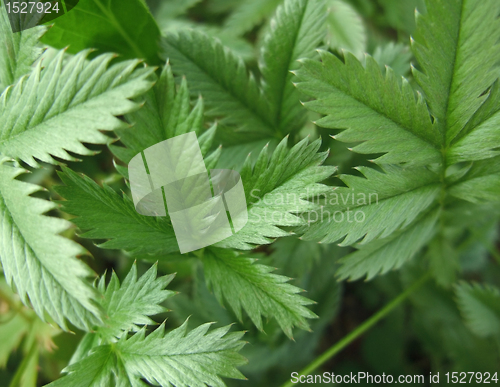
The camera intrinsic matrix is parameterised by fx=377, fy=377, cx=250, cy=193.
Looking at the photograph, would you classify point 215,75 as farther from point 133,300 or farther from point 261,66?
point 133,300

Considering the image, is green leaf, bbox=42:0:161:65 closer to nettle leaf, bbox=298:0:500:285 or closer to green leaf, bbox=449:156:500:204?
nettle leaf, bbox=298:0:500:285

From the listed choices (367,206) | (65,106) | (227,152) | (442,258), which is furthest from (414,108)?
(65,106)

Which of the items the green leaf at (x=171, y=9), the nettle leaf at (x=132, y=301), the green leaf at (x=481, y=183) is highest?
the green leaf at (x=171, y=9)

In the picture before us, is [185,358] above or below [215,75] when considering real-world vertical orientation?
below

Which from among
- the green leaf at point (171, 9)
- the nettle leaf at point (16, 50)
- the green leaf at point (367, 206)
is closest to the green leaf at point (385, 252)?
the green leaf at point (367, 206)

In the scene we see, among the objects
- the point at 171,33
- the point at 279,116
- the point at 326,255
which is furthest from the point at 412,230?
the point at 171,33

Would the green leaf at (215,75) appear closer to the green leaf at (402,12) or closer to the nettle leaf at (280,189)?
the nettle leaf at (280,189)
